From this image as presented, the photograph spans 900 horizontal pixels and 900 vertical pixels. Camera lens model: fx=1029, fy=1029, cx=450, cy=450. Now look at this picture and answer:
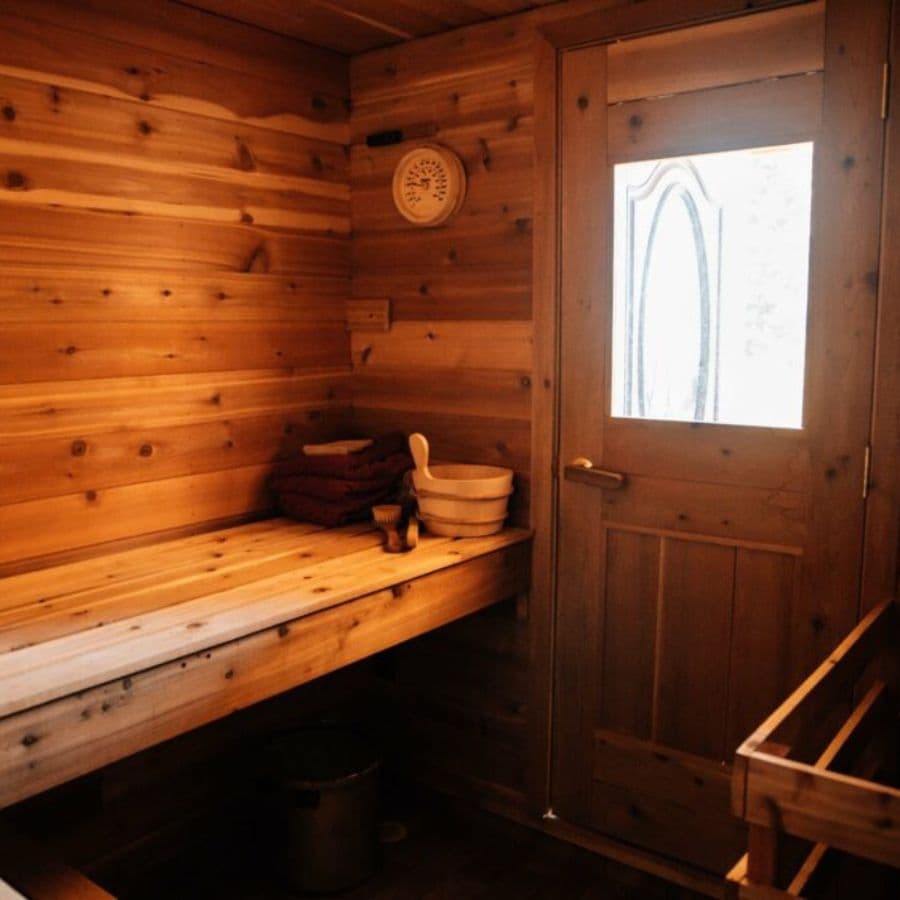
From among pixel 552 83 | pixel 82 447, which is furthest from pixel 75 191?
pixel 552 83

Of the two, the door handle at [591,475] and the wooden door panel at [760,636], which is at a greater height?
the door handle at [591,475]

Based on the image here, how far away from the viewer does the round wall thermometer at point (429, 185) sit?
2932 mm

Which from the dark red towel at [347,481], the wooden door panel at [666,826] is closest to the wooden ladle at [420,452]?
the dark red towel at [347,481]

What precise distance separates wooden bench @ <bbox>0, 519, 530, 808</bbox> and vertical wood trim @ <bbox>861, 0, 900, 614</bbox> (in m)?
0.93

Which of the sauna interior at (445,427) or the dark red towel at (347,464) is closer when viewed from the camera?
the sauna interior at (445,427)

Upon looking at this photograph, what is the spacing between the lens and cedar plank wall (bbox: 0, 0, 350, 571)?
2430 millimetres

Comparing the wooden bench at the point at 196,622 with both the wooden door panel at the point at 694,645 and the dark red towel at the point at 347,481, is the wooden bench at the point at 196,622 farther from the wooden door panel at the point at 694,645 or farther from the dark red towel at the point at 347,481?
the wooden door panel at the point at 694,645

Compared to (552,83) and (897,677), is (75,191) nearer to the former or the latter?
(552,83)

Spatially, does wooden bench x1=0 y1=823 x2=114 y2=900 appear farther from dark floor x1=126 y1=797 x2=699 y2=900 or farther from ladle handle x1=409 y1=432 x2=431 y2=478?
ladle handle x1=409 y1=432 x2=431 y2=478

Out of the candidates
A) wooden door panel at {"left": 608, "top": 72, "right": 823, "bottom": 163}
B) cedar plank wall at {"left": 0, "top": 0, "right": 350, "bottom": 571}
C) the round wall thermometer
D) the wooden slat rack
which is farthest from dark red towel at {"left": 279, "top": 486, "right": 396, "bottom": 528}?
the wooden slat rack

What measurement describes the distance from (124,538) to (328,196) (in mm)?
1221

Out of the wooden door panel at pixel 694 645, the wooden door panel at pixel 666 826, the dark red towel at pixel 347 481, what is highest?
the dark red towel at pixel 347 481

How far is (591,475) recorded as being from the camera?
2.75 metres

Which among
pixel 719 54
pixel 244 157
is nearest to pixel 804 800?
pixel 719 54
